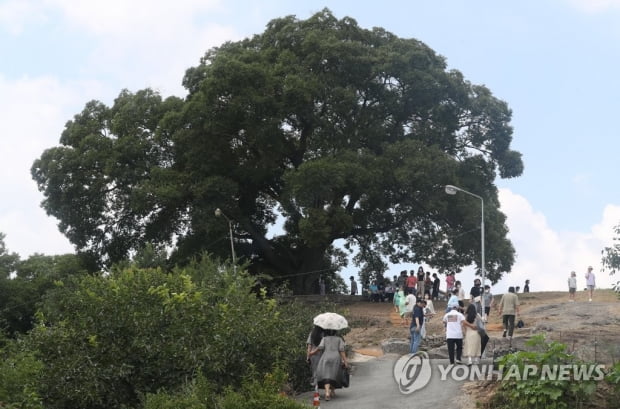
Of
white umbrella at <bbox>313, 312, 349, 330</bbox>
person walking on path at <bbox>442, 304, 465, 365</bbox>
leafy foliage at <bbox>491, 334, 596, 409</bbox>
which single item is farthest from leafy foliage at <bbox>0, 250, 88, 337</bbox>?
leafy foliage at <bbox>491, 334, 596, 409</bbox>

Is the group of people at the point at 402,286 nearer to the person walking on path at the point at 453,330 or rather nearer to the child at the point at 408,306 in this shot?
the child at the point at 408,306

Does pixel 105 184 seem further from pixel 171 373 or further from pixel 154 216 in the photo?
pixel 171 373

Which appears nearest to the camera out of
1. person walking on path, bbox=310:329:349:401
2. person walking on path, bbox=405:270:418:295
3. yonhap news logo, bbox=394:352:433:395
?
person walking on path, bbox=310:329:349:401

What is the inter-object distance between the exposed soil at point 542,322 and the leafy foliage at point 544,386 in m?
5.33

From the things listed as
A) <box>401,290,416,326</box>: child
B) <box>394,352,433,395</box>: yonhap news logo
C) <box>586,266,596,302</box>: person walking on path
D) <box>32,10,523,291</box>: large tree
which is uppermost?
<box>32,10,523,291</box>: large tree

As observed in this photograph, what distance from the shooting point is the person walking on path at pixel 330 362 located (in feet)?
54.6

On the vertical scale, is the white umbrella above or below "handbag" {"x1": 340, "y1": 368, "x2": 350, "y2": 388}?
above

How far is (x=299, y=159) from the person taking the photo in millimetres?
44375

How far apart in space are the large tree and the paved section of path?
64.4 ft

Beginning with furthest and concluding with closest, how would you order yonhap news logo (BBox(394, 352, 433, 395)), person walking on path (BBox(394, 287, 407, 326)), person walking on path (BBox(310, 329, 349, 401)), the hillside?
person walking on path (BBox(394, 287, 407, 326)), the hillside, yonhap news logo (BBox(394, 352, 433, 395)), person walking on path (BBox(310, 329, 349, 401))

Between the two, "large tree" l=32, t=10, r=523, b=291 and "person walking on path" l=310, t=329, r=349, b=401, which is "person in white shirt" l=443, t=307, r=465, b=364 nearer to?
"person walking on path" l=310, t=329, r=349, b=401

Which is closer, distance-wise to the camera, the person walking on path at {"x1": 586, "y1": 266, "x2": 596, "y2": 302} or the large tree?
the person walking on path at {"x1": 586, "y1": 266, "x2": 596, "y2": 302}

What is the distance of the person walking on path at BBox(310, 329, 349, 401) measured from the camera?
54.6 ft

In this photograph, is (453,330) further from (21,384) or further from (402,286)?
(402,286)
